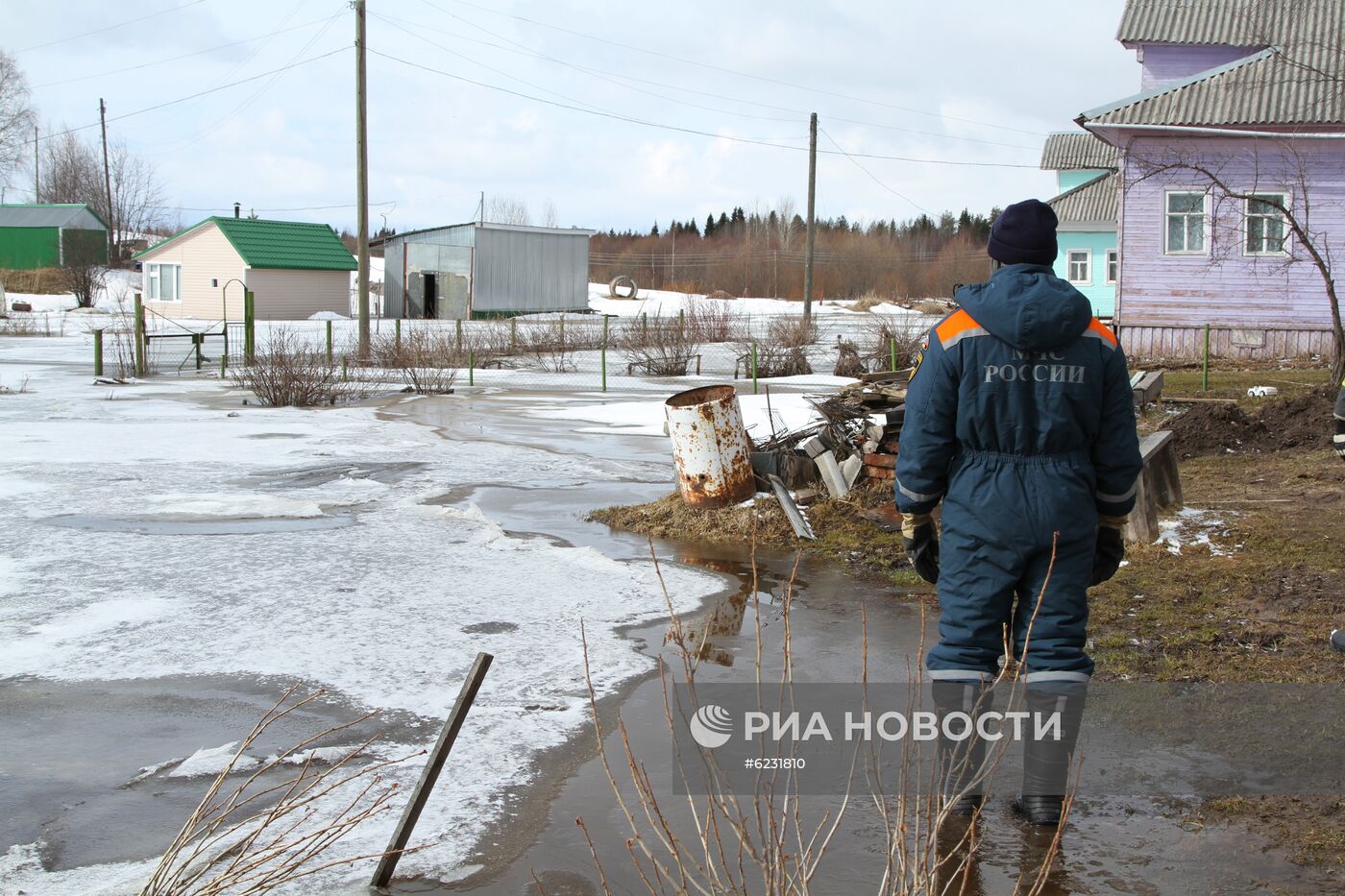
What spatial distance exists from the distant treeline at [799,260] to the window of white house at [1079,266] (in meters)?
21.9

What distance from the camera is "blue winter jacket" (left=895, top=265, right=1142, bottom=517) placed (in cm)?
343

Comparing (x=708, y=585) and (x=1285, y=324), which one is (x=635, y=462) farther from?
(x=1285, y=324)

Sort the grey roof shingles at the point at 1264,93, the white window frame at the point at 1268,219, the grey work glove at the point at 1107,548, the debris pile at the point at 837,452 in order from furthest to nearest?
the white window frame at the point at 1268,219 < the grey roof shingles at the point at 1264,93 < the debris pile at the point at 837,452 < the grey work glove at the point at 1107,548

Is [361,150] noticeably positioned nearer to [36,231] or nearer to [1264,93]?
[1264,93]

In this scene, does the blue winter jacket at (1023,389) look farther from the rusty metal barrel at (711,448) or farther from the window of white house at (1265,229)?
the window of white house at (1265,229)

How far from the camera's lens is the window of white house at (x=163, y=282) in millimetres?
47625

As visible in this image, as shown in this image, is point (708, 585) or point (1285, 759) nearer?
point (1285, 759)

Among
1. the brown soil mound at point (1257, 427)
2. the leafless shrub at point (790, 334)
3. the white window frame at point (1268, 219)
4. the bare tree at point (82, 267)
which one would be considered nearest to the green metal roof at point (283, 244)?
the bare tree at point (82, 267)

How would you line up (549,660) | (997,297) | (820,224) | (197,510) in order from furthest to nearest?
(820,224), (197,510), (549,660), (997,297)

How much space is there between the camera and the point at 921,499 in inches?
142

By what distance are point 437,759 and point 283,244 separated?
151 feet

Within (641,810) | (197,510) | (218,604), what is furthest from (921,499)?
(197,510)

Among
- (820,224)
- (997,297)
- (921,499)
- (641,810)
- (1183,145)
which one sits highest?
(820,224)

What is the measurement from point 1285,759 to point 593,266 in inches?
3155
